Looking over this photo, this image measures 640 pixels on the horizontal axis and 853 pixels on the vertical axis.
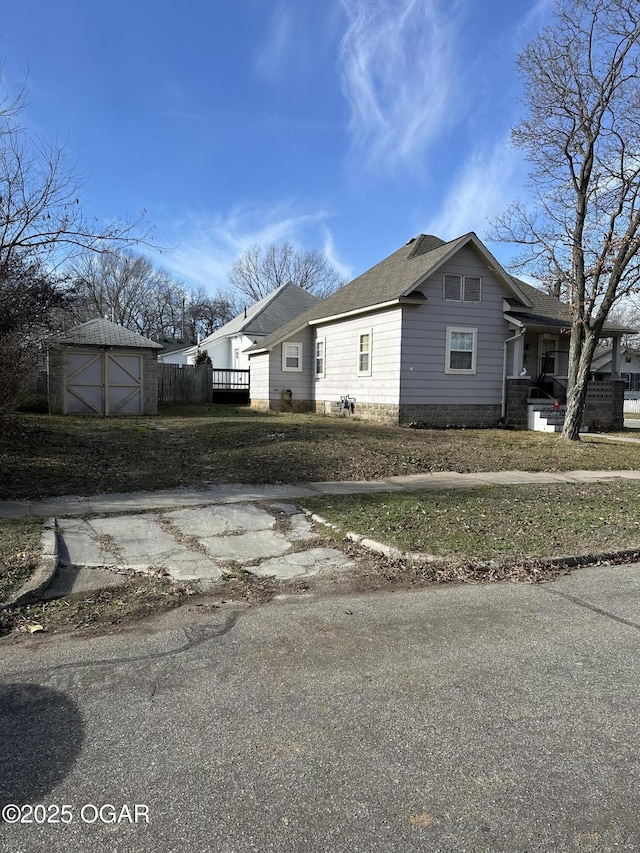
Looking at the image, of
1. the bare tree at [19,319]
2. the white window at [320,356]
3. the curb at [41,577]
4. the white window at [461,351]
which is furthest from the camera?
the white window at [320,356]

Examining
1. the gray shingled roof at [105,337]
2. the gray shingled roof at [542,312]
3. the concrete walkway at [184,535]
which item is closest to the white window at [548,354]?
the gray shingled roof at [542,312]

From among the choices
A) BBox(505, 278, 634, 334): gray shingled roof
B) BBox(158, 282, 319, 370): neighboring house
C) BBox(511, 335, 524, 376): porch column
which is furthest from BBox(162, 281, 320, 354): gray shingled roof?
BBox(511, 335, 524, 376): porch column

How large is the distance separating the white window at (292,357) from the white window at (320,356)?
0.78 meters

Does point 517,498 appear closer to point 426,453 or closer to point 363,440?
point 426,453

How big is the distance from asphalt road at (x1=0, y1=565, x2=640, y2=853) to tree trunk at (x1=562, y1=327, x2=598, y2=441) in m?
11.9

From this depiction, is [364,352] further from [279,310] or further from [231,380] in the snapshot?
[279,310]

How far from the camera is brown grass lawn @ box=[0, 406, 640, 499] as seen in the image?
875 centimetres

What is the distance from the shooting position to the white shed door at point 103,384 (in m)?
20.2

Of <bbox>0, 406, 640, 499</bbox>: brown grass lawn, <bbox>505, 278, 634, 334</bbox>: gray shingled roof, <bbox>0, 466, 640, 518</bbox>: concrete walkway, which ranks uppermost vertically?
<bbox>505, 278, 634, 334</bbox>: gray shingled roof

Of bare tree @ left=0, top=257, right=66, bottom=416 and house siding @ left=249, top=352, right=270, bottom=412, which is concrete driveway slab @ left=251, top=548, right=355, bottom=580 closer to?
bare tree @ left=0, top=257, right=66, bottom=416

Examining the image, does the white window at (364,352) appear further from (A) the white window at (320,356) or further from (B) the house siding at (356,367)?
(A) the white window at (320,356)

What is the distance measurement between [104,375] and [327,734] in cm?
1994

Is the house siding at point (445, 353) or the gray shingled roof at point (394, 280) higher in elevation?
→ the gray shingled roof at point (394, 280)

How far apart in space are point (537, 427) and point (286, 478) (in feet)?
38.0
